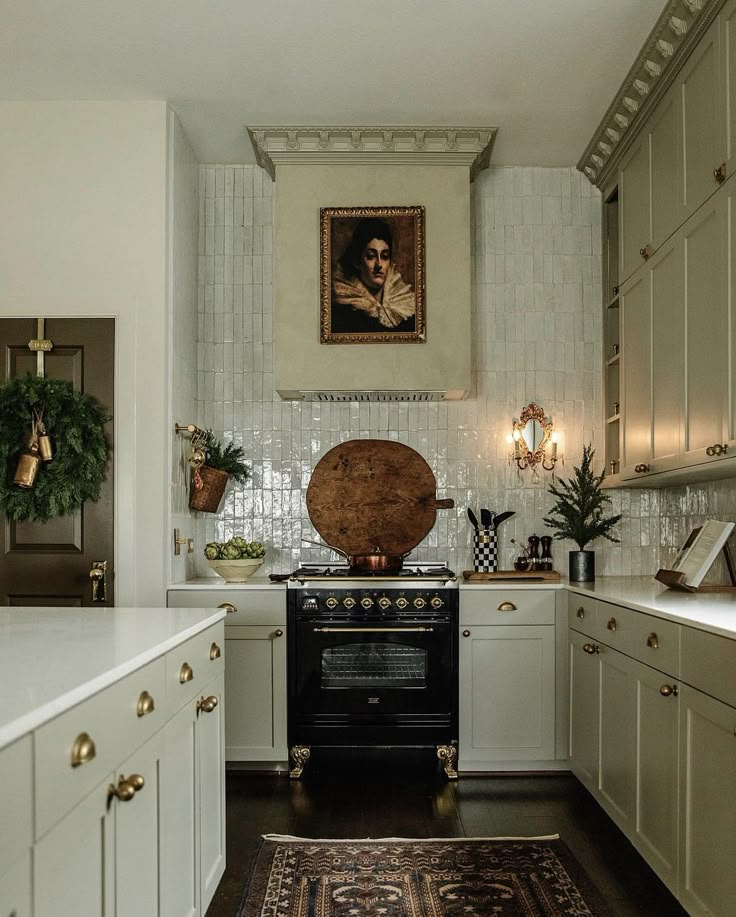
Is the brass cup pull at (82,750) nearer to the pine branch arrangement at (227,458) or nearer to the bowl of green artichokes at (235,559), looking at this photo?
the bowl of green artichokes at (235,559)

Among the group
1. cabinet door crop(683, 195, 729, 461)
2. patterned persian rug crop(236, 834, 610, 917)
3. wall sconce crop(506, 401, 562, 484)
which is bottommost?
patterned persian rug crop(236, 834, 610, 917)

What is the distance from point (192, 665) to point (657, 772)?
1.46 metres

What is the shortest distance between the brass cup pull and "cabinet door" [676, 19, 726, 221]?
2.57 meters

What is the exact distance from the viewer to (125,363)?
4.01 metres

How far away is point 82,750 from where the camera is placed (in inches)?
56.9

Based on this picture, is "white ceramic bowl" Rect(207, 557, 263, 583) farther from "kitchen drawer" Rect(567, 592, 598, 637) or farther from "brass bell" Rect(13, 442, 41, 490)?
"kitchen drawer" Rect(567, 592, 598, 637)

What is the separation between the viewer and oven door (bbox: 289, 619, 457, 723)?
13.1ft

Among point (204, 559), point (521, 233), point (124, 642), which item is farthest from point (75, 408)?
point (521, 233)

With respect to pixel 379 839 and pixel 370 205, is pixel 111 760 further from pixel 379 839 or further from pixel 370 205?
pixel 370 205

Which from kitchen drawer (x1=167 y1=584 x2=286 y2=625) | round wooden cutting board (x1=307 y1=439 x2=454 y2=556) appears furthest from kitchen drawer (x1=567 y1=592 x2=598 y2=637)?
kitchen drawer (x1=167 y1=584 x2=286 y2=625)

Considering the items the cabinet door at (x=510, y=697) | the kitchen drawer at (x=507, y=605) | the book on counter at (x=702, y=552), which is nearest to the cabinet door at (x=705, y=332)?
the book on counter at (x=702, y=552)

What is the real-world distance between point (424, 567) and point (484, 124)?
7.18 ft

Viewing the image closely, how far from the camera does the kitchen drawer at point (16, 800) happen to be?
116 centimetres

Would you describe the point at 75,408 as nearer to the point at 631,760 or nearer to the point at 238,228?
the point at 238,228
